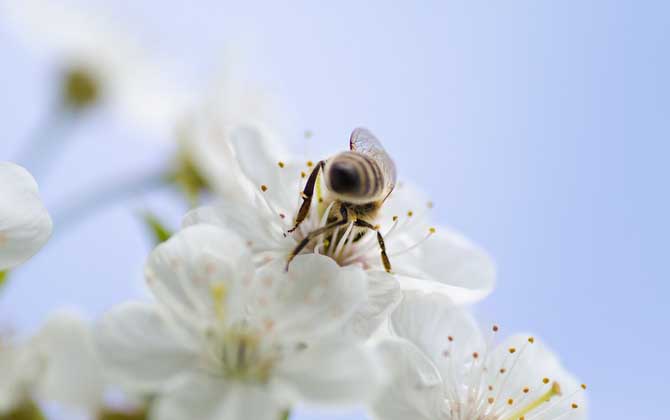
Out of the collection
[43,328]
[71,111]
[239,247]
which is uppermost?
[239,247]

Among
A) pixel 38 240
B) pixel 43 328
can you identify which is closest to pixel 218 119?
pixel 38 240

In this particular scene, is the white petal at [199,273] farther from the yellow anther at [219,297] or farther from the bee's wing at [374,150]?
the bee's wing at [374,150]

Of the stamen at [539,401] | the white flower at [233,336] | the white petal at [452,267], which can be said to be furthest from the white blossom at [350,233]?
the stamen at [539,401]

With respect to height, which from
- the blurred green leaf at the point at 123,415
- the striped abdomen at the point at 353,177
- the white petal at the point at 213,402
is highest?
the striped abdomen at the point at 353,177

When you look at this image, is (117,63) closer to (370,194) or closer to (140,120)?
(140,120)

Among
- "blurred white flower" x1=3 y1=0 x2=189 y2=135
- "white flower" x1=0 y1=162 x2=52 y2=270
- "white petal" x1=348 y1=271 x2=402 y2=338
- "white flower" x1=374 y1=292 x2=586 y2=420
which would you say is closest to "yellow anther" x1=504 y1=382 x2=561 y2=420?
"white flower" x1=374 y1=292 x2=586 y2=420

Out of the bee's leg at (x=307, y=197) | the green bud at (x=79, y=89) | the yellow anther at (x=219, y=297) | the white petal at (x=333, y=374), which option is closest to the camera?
the white petal at (x=333, y=374)

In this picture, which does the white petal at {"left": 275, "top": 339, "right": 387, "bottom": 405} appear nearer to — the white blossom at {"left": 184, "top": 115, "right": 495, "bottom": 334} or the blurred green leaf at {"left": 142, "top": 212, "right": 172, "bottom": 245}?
the white blossom at {"left": 184, "top": 115, "right": 495, "bottom": 334}
